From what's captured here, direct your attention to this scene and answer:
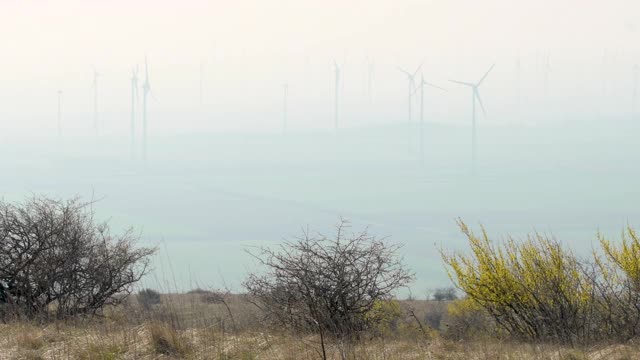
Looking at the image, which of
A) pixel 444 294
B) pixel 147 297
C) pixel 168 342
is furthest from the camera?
pixel 444 294

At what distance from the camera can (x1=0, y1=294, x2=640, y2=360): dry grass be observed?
34.6ft

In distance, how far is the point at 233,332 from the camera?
12609 mm

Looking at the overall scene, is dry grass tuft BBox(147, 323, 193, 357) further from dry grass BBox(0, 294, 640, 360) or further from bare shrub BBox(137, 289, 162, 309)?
bare shrub BBox(137, 289, 162, 309)

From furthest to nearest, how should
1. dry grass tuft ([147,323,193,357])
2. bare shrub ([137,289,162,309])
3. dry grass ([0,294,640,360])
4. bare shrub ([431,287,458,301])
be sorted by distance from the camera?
bare shrub ([431,287,458,301]) → bare shrub ([137,289,162,309]) → dry grass tuft ([147,323,193,357]) → dry grass ([0,294,640,360])

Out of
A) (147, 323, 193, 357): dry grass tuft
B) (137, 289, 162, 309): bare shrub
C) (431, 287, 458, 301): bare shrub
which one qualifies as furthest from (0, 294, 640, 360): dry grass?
(431, 287, 458, 301): bare shrub

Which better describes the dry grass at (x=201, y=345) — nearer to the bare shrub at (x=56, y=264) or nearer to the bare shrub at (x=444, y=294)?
the bare shrub at (x=56, y=264)

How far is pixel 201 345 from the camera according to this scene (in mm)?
11289

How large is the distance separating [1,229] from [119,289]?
3659mm

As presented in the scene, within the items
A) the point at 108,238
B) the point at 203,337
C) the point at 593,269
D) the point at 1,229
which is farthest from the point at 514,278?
the point at 1,229

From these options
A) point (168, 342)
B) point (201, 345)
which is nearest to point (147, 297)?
point (168, 342)

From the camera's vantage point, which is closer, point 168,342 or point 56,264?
point 168,342

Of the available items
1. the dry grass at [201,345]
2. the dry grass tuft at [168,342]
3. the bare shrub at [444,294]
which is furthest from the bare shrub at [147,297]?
the bare shrub at [444,294]

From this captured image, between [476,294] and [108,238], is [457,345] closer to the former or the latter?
[476,294]

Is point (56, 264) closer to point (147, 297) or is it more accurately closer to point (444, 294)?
point (147, 297)
